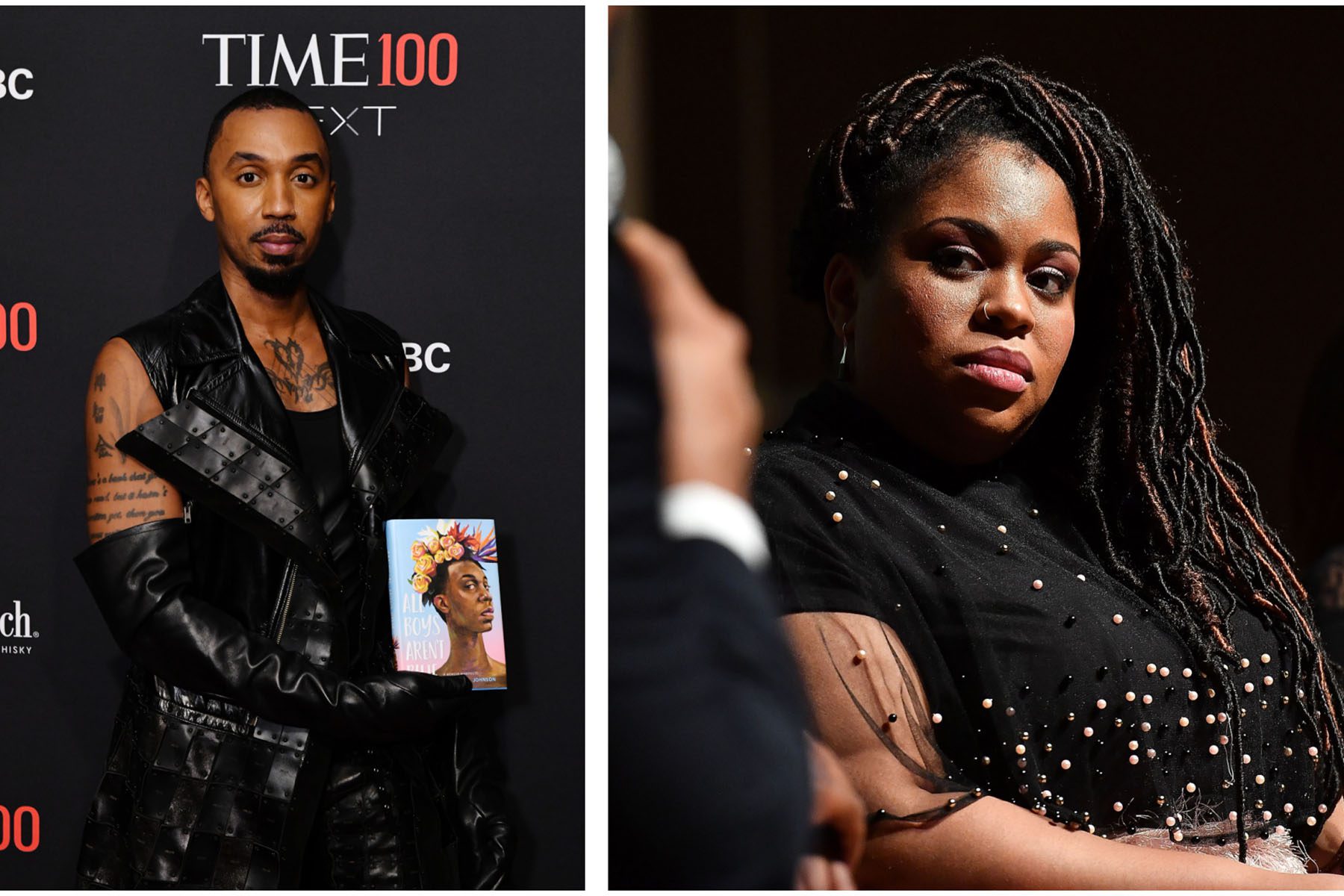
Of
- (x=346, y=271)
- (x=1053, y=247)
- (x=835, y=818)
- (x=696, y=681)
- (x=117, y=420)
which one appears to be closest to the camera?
(x=696, y=681)

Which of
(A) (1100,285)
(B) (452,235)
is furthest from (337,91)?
(A) (1100,285)

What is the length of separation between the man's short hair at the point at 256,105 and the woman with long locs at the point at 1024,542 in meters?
0.71

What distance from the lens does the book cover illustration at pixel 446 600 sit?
1.77 m

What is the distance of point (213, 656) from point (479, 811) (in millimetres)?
415

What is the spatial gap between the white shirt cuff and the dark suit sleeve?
0.03 feet

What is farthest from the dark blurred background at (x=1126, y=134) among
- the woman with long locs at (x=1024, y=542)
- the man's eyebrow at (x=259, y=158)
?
the man's eyebrow at (x=259, y=158)

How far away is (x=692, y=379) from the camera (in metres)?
1.21

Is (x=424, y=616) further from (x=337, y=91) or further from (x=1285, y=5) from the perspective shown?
(x=1285, y=5)

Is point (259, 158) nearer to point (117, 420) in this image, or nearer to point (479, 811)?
point (117, 420)

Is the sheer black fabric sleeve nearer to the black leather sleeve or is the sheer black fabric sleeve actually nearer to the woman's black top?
the woman's black top

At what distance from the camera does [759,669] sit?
1.14 metres

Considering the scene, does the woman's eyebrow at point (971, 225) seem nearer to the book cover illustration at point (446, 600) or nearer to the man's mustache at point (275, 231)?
the book cover illustration at point (446, 600)

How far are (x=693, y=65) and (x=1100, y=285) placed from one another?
0.60 m

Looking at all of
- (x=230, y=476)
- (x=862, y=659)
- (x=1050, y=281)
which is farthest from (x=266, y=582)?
(x=1050, y=281)
